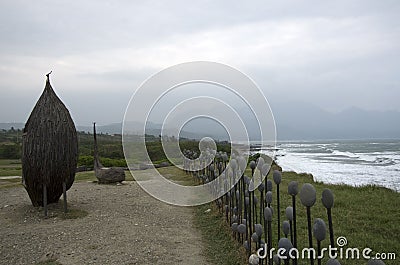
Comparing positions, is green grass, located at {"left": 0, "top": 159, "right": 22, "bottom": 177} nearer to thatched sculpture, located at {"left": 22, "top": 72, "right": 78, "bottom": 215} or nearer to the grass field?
thatched sculpture, located at {"left": 22, "top": 72, "right": 78, "bottom": 215}

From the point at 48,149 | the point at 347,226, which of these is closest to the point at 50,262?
A: the point at 48,149

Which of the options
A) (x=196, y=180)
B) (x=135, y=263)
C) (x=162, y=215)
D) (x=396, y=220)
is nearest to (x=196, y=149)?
(x=196, y=180)

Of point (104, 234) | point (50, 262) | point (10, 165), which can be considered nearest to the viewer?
point (50, 262)

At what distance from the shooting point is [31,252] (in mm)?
5820

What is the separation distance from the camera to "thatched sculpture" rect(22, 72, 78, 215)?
26.8ft

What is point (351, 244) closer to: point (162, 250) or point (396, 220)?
point (396, 220)

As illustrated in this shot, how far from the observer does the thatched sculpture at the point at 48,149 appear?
8.16m

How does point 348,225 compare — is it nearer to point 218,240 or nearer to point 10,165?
point 218,240

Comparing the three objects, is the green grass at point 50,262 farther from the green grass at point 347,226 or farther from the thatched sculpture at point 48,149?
the thatched sculpture at point 48,149

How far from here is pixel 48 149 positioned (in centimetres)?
816

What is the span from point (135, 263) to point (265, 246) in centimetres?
192

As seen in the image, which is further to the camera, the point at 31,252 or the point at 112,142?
the point at 112,142

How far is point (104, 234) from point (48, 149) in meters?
2.64

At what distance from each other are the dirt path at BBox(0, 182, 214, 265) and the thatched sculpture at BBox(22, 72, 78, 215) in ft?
2.10
